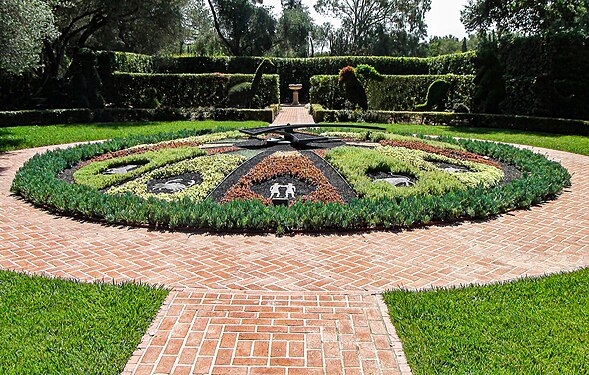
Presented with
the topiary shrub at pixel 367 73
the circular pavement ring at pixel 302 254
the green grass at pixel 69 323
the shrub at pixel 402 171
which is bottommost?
the circular pavement ring at pixel 302 254

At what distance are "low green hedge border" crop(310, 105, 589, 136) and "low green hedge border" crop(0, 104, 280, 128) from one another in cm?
270

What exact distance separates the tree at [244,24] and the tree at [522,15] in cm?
1921

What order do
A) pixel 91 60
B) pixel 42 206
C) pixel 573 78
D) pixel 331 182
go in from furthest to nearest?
1. pixel 91 60
2. pixel 573 78
3. pixel 331 182
4. pixel 42 206

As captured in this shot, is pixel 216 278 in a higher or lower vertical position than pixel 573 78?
lower

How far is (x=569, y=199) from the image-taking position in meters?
7.02

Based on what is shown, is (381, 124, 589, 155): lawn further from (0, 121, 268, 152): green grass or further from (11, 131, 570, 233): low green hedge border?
(0, 121, 268, 152): green grass

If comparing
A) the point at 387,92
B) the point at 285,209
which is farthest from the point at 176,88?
the point at 285,209

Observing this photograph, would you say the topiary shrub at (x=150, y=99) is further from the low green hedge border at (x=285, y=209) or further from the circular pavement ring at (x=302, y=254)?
the circular pavement ring at (x=302, y=254)

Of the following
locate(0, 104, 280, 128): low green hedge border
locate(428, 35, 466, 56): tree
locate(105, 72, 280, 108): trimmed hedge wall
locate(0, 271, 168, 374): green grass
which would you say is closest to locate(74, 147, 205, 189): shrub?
locate(0, 271, 168, 374): green grass

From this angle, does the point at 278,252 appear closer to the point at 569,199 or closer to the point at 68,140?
the point at 569,199

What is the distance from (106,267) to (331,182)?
3.76m

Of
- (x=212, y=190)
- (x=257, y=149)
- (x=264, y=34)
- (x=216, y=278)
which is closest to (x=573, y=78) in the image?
(x=257, y=149)

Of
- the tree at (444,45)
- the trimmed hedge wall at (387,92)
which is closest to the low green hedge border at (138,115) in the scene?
the trimmed hedge wall at (387,92)

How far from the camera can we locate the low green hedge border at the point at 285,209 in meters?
5.51
